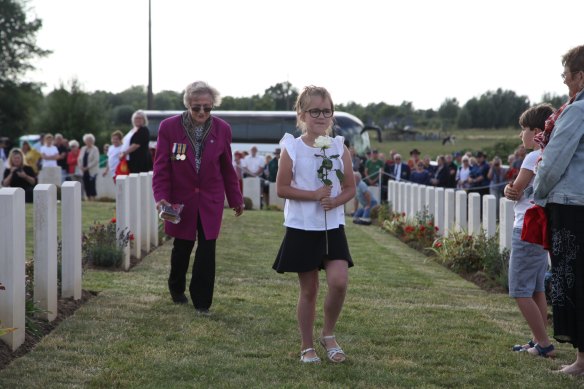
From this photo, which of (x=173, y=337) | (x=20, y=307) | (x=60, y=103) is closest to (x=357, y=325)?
(x=173, y=337)

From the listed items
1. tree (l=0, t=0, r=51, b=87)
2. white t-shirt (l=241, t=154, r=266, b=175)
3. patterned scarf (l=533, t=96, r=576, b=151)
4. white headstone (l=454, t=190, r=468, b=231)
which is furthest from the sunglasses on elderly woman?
tree (l=0, t=0, r=51, b=87)

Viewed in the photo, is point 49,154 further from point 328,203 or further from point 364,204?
point 328,203

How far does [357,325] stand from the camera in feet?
24.2

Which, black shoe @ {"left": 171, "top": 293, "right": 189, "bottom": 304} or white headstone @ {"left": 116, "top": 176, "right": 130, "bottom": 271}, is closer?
black shoe @ {"left": 171, "top": 293, "right": 189, "bottom": 304}

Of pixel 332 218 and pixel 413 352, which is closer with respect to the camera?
pixel 332 218

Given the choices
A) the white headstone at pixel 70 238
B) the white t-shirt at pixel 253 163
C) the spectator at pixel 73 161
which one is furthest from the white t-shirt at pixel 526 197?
the white t-shirt at pixel 253 163

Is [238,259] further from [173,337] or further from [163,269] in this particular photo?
[173,337]

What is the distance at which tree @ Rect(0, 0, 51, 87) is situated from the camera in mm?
62969

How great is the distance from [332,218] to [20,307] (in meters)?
2.05

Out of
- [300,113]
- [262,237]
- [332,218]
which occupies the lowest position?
[262,237]

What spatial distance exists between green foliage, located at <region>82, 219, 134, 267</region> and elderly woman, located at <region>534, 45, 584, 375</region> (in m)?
5.79

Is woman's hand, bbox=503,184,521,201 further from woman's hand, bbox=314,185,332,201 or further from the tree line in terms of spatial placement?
the tree line

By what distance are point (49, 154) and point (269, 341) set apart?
65.9 feet

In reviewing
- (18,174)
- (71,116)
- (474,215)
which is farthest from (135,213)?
(71,116)
